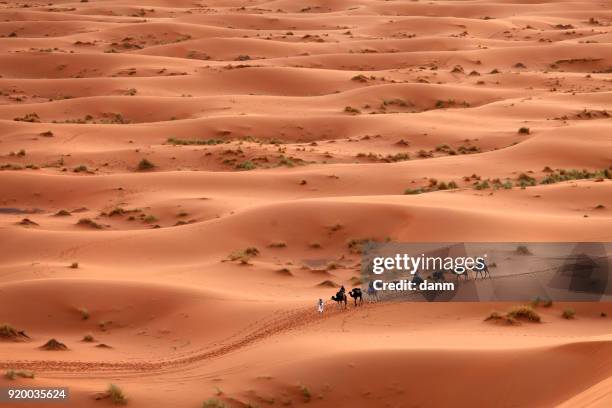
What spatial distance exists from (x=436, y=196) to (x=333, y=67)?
23.5 metres

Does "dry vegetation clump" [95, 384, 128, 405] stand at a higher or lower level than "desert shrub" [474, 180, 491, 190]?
lower

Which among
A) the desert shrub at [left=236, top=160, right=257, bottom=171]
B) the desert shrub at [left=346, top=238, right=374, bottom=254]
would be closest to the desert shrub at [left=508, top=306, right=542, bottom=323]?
the desert shrub at [left=346, top=238, right=374, bottom=254]

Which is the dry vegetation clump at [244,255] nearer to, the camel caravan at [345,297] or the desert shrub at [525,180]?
the camel caravan at [345,297]

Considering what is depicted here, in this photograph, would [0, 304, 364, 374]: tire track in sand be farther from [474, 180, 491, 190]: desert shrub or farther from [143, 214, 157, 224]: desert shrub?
[474, 180, 491, 190]: desert shrub

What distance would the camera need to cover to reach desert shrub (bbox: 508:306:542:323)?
519 inches

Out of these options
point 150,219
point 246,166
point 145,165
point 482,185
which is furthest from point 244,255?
point 145,165

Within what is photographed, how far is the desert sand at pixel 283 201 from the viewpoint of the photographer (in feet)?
A: 37.0

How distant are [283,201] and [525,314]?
27.2 ft

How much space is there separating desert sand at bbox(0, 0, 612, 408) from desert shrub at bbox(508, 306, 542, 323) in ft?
1.02

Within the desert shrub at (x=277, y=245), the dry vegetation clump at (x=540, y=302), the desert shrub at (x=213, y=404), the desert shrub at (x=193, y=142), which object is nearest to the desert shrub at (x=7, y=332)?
the desert shrub at (x=213, y=404)

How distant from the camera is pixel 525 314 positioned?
43.5 feet

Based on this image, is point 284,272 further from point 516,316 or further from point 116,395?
point 116,395

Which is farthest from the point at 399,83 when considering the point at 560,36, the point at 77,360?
the point at 77,360

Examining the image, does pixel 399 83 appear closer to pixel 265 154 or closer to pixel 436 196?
pixel 265 154
